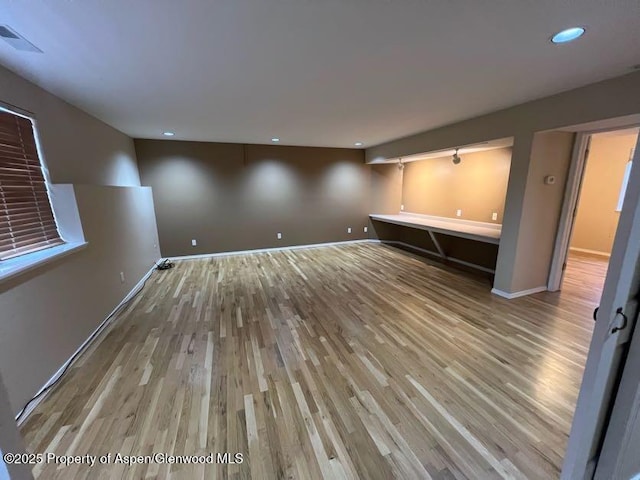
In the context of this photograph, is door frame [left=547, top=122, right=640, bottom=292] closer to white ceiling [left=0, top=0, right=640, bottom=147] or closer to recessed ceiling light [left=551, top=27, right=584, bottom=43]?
white ceiling [left=0, top=0, right=640, bottom=147]

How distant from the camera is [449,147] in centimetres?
394

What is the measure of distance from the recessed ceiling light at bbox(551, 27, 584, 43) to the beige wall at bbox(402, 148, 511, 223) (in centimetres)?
293

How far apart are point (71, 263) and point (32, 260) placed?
50cm

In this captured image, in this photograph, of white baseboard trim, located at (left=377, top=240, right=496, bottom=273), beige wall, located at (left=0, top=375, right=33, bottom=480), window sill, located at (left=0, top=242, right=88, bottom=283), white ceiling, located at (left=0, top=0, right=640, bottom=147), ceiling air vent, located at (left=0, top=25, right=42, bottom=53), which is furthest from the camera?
white baseboard trim, located at (left=377, top=240, right=496, bottom=273)

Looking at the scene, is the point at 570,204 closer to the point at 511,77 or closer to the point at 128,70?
the point at 511,77

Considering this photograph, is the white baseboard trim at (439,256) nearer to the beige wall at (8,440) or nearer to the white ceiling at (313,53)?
the white ceiling at (313,53)

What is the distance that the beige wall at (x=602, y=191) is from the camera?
15.8 ft

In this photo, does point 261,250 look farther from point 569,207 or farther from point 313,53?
point 569,207

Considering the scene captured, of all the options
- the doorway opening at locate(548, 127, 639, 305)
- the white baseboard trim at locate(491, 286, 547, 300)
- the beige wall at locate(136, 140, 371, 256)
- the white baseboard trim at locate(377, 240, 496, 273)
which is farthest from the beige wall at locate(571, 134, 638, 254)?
the beige wall at locate(136, 140, 371, 256)

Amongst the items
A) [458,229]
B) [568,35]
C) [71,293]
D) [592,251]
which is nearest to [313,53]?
[568,35]

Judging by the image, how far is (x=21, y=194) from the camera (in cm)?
202

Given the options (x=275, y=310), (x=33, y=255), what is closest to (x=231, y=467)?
(x=275, y=310)

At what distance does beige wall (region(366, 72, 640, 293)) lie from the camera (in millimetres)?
2406

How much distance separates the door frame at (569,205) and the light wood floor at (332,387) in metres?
0.31
